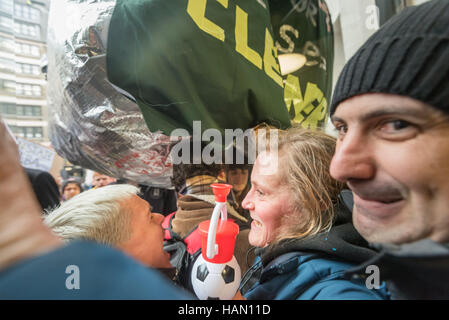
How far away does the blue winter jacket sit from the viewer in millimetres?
372

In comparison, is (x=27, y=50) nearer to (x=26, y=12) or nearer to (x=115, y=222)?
(x=26, y=12)

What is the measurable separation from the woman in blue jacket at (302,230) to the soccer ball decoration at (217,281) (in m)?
0.03

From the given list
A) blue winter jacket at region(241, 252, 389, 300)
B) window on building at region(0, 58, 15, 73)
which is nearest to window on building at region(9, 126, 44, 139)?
window on building at region(0, 58, 15, 73)

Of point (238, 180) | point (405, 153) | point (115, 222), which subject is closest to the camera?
point (405, 153)

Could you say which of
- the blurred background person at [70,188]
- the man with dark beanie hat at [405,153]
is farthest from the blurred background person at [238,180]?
the blurred background person at [70,188]

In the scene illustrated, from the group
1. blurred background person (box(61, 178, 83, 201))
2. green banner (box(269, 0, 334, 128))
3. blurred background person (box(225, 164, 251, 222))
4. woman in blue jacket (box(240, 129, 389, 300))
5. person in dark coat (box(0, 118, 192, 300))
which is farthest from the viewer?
blurred background person (box(61, 178, 83, 201))

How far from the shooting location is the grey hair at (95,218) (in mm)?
583

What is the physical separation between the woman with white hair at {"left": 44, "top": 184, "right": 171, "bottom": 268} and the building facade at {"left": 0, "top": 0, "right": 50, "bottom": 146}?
23cm

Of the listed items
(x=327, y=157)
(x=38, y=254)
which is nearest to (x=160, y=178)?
(x=327, y=157)

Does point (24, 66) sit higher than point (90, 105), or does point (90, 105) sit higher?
point (24, 66)

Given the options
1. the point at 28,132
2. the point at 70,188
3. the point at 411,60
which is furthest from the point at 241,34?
the point at 70,188

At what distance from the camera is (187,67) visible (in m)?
0.52

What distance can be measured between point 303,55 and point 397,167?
0.88m

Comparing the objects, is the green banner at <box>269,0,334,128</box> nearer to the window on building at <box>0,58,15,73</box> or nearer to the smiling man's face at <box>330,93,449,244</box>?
the smiling man's face at <box>330,93,449,244</box>
